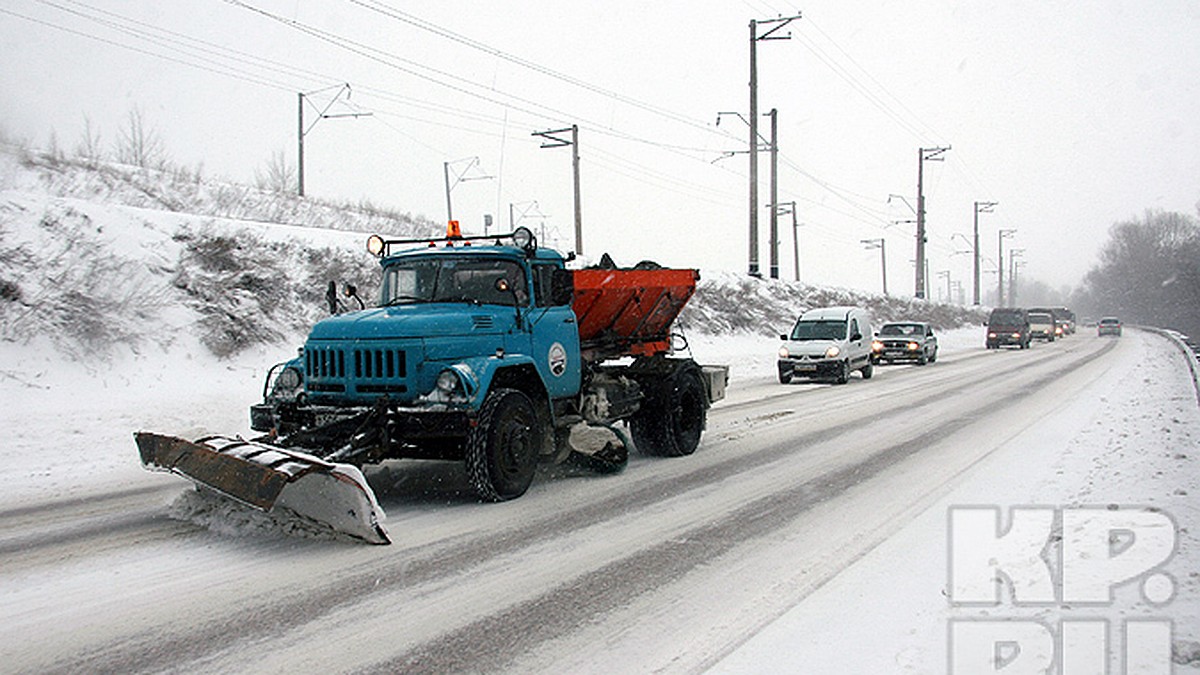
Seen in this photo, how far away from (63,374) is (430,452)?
29.8ft

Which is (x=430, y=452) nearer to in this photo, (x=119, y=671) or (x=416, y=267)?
(x=416, y=267)

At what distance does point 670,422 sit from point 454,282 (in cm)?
344

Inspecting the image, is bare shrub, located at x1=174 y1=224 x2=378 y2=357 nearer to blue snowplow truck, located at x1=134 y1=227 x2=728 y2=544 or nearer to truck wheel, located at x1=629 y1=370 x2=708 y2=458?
blue snowplow truck, located at x1=134 y1=227 x2=728 y2=544

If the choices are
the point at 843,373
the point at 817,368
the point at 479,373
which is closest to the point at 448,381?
the point at 479,373

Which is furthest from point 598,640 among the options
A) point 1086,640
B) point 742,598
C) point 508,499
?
point 508,499

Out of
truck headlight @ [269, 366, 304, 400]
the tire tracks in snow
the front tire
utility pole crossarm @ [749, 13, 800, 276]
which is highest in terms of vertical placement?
utility pole crossarm @ [749, 13, 800, 276]

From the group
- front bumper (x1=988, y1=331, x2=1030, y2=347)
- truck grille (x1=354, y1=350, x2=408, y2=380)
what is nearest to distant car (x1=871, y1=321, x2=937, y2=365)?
front bumper (x1=988, y1=331, x2=1030, y2=347)

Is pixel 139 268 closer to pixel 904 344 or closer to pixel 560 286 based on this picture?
pixel 560 286

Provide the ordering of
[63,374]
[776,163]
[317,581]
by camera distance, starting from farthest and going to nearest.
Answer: [776,163], [63,374], [317,581]

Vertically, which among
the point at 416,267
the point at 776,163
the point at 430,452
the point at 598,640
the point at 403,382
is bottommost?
the point at 598,640

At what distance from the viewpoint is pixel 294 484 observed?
603 centimetres

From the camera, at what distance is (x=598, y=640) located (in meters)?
4.48

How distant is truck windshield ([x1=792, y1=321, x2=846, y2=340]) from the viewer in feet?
75.1

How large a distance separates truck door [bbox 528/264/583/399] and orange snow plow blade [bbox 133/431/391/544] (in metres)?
2.70
